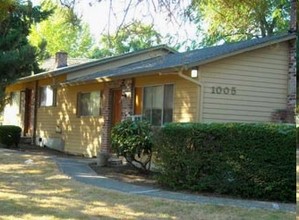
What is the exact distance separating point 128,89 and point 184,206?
27.8 feet

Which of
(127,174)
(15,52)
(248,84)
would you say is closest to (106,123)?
(15,52)

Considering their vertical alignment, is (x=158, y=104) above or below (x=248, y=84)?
below

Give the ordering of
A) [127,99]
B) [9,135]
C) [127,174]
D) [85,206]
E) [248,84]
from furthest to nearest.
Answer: [9,135]
[127,99]
[248,84]
[127,174]
[85,206]

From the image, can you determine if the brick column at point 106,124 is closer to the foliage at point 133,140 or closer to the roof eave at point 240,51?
the foliage at point 133,140

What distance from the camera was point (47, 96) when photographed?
23.8m

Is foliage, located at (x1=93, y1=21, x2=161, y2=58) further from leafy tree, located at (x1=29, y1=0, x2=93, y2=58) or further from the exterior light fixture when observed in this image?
the exterior light fixture

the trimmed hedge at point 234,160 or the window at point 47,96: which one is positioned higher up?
the window at point 47,96

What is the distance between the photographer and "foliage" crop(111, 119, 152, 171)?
524 inches

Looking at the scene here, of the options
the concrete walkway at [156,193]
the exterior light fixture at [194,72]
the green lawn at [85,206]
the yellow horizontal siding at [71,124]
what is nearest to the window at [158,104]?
the exterior light fixture at [194,72]

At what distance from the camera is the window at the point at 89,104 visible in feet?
62.8

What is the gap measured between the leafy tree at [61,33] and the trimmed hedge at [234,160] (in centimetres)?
309

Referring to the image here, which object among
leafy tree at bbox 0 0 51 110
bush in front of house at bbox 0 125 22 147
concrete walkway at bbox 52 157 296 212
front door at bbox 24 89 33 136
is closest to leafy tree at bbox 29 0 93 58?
leafy tree at bbox 0 0 51 110

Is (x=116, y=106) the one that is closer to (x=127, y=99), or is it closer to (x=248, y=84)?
(x=127, y=99)

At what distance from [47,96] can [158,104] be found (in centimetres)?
970
